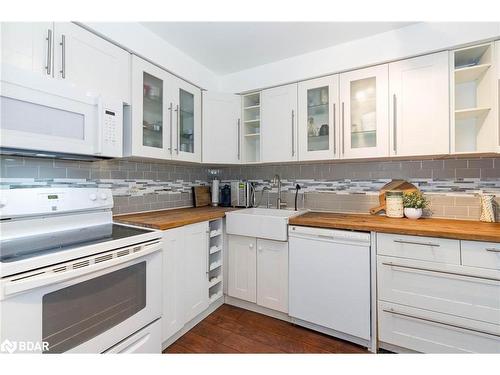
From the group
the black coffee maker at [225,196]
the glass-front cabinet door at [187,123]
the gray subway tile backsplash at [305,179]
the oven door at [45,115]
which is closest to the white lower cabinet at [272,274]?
the gray subway tile backsplash at [305,179]

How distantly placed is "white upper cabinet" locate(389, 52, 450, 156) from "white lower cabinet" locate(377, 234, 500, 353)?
69 cm

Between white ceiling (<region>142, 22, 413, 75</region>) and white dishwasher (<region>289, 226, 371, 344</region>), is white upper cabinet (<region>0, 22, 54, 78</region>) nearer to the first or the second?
white ceiling (<region>142, 22, 413, 75</region>)

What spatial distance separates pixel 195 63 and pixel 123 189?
1.33 meters

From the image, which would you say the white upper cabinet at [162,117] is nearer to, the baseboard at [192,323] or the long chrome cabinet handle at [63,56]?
the long chrome cabinet handle at [63,56]

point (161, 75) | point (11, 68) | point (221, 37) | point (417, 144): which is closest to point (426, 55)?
point (417, 144)

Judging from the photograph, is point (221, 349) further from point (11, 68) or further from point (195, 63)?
→ point (195, 63)

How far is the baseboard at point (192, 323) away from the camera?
1.66 m

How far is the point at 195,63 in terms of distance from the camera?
2.22m

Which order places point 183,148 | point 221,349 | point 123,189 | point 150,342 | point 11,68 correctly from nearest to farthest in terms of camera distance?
1. point 11,68
2. point 150,342
3. point 221,349
4. point 123,189
5. point 183,148

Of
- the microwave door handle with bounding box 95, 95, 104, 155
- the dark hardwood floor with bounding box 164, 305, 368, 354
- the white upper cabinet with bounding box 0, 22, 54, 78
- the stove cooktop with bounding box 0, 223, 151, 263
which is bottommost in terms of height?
the dark hardwood floor with bounding box 164, 305, 368, 354

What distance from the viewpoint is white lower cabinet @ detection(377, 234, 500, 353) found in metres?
1.33

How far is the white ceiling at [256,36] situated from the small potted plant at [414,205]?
1.28m

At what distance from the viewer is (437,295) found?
1.44 m

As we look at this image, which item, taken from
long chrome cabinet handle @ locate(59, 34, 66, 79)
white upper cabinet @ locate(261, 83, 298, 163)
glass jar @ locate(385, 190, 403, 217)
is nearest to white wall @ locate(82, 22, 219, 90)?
long chrome cabinet handle @ locate(59, 34, 66, 79)
